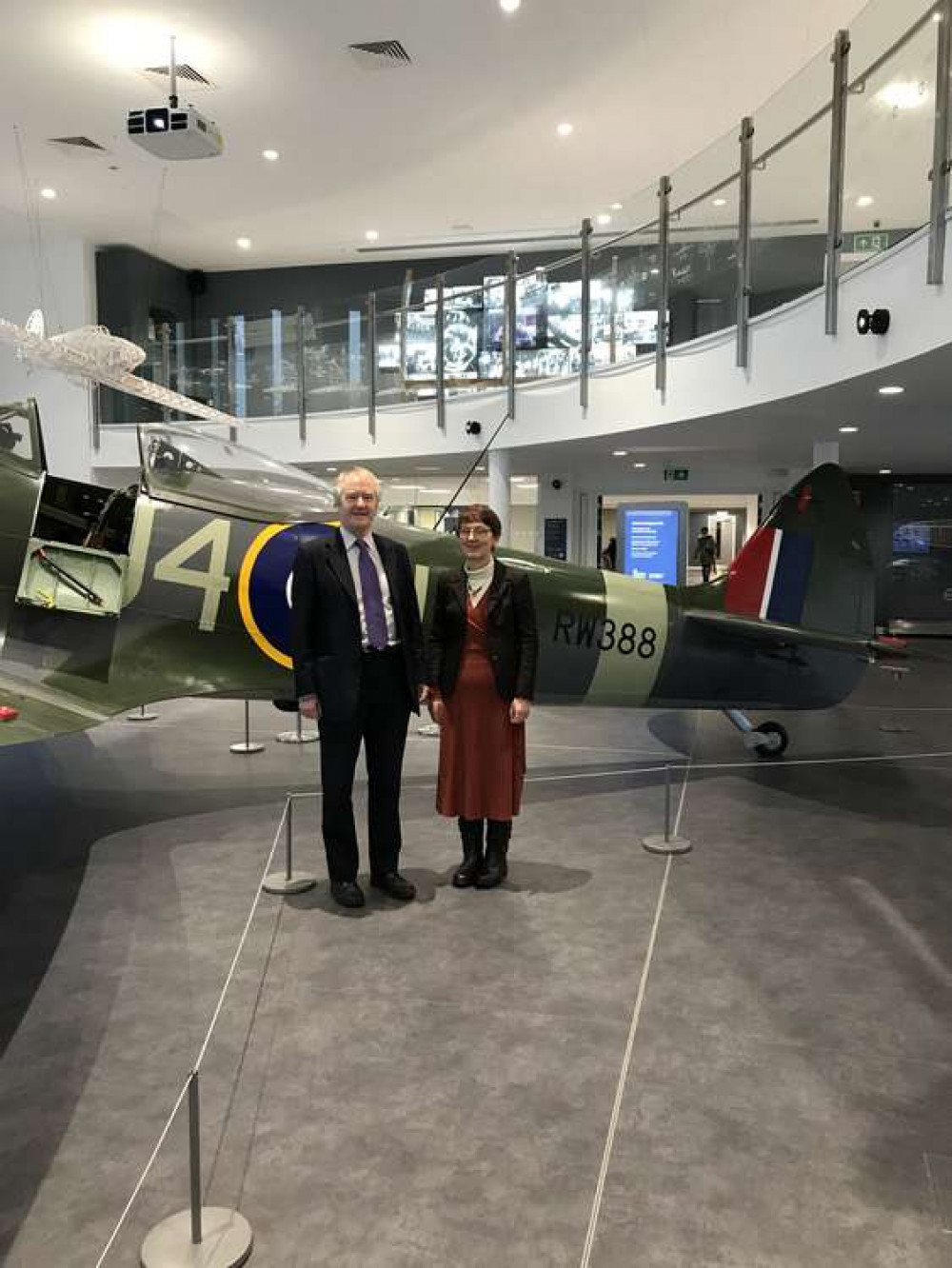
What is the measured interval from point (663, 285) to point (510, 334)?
2.96 metres

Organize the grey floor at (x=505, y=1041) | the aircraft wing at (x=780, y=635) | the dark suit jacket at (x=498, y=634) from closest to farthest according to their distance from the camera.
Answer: the grey floor at (x=505, y=1041), the dark suit jacket at (x=498, y=634), the aircraft wing at (x=780, y=635)

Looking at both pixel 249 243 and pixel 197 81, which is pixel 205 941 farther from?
pixel 249 243

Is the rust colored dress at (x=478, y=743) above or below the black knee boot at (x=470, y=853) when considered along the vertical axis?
above

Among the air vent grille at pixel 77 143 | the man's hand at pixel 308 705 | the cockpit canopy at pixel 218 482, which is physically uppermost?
the air vent grille at pixel 77 143

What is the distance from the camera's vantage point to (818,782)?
17.7ft

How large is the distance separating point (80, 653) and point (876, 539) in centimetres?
1386

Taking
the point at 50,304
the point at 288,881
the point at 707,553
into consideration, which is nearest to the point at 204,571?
the point at 288,881

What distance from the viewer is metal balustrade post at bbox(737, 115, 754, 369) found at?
7.03 metres

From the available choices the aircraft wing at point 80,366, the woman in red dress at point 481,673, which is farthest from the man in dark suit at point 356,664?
the aircraft wing at point 80,366

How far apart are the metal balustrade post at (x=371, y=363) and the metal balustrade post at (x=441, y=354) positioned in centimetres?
121

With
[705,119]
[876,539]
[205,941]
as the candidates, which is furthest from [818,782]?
[876,539]

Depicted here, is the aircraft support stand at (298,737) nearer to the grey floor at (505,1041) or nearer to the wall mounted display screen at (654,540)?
the grey floor at (505,1041)

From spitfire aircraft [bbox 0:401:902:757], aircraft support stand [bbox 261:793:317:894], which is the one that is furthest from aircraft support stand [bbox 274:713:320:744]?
aircraft support stand [bbox 261:793:317:894]

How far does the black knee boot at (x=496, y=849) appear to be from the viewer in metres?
3.77
